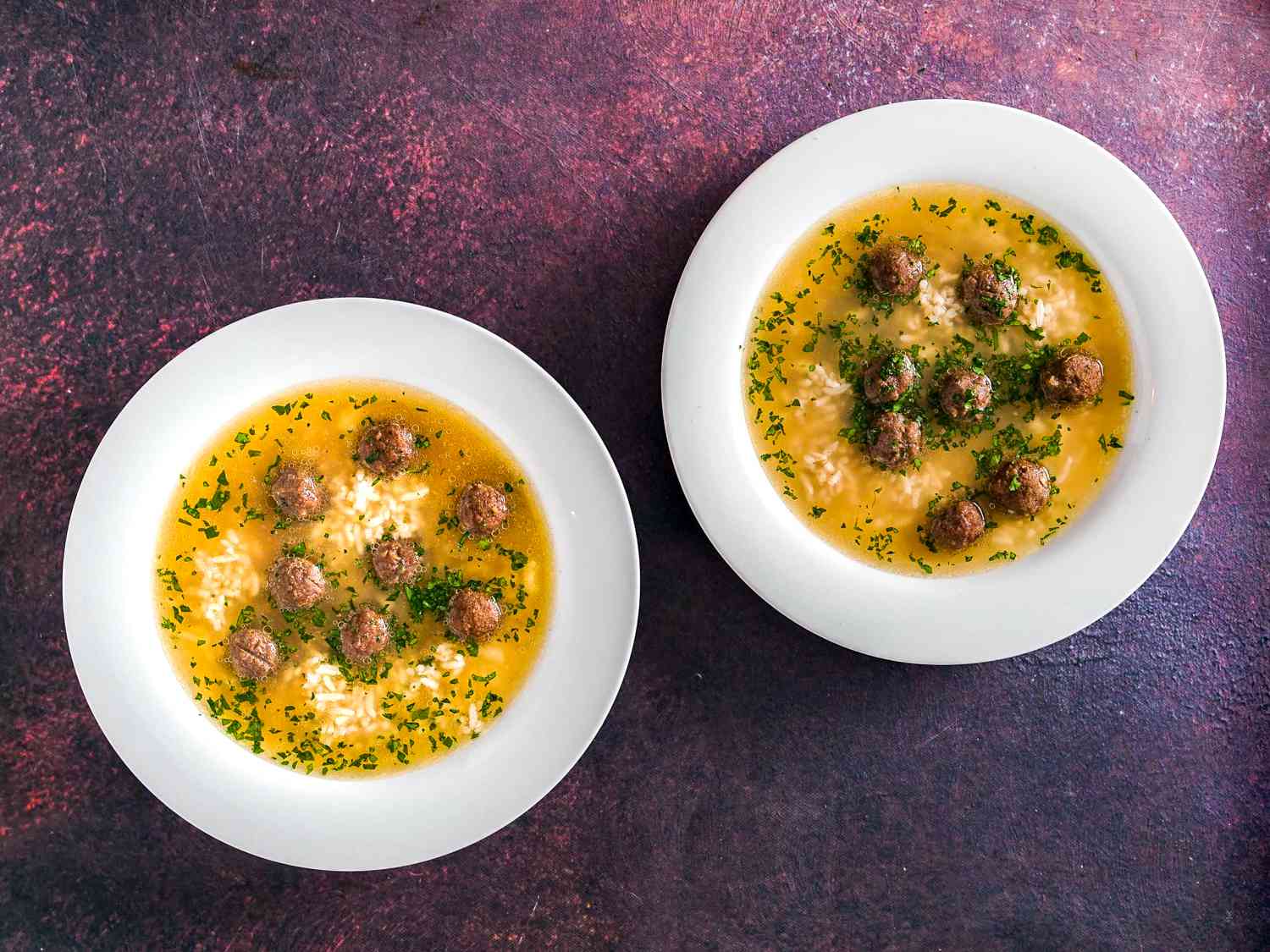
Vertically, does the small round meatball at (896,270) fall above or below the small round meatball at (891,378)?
above

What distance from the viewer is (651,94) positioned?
15.1ft

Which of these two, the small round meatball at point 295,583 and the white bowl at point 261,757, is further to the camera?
the small round meatball at point 295,583

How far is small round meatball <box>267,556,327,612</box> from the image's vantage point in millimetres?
4191

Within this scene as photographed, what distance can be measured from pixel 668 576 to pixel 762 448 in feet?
2.80

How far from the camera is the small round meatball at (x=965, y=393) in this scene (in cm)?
424

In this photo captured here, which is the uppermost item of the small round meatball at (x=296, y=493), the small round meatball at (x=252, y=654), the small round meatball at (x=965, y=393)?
the small round meatball at (x=965, y=393)

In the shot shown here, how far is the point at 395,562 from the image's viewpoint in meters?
4.21

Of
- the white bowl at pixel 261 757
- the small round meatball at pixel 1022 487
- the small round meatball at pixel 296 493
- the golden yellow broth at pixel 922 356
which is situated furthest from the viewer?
the golden yellow broth at pixel 922 356

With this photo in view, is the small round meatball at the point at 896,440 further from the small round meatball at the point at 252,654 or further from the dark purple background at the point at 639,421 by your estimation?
the small round meatball at the point at 252,654

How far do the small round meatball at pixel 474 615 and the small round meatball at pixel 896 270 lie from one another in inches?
95.2

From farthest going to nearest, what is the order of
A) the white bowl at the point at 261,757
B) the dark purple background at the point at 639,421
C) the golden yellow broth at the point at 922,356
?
the dark purple background at the point at 639,421 → the golden yellow broth at the point at 922,356 → the white bowl at the point at 261,757

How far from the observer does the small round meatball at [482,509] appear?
4.15 meters

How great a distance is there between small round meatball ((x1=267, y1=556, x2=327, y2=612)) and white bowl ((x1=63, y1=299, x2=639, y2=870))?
2.09 feet

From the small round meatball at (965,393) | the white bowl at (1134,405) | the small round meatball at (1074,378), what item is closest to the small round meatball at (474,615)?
the white bowl at (1134,405)
